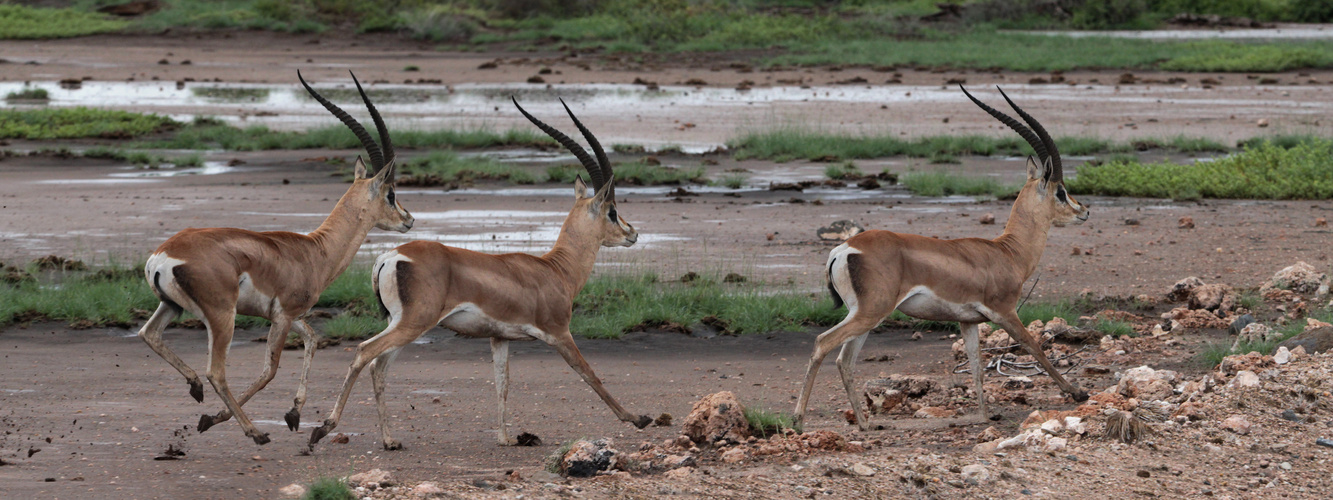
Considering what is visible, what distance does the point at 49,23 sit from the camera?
47.2 meters

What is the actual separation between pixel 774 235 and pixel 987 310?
22.5 feet

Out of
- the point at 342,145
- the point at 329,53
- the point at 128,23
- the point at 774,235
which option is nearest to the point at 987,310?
the point at 774,235

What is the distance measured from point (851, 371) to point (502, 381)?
6.38 feet

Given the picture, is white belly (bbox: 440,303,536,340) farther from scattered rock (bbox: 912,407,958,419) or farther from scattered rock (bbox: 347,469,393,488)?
scattered rock (bbox: 912,407,958,419)

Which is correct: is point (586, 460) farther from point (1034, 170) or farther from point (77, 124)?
point (77, 124)

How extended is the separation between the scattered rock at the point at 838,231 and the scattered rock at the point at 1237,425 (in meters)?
6.66

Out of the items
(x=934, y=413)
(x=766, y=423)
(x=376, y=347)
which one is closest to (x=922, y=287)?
(x=934, y=413)

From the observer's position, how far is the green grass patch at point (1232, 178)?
16609mm

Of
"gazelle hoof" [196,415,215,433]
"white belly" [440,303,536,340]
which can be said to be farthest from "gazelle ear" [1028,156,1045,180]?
"gazelle hoof" [196,415,215,433]

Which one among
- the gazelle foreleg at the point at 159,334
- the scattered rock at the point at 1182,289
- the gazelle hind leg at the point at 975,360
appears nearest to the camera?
the gazelle foreleg at the point at 159,334

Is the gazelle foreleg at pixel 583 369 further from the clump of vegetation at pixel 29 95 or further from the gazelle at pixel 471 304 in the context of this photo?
the clump of vegetation at pixel 29 95

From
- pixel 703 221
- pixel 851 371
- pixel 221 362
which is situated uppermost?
pixel 221 362

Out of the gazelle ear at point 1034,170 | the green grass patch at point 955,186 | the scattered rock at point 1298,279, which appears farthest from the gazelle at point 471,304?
the green grass patch at point 955,186

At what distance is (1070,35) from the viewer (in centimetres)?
4541
